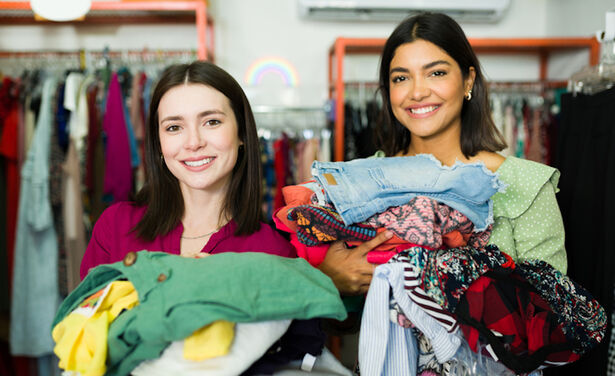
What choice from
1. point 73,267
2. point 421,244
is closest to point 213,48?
point 73,267

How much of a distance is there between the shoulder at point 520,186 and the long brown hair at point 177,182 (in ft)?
2.36

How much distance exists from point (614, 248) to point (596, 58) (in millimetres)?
1675

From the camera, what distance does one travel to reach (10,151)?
2574 millimetres

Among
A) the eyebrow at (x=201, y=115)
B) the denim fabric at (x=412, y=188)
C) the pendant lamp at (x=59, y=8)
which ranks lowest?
the denim fabric at (x=412, y=188)

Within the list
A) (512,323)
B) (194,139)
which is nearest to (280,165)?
(194,139)

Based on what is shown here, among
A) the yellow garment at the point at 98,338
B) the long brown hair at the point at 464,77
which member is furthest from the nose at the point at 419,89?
the yellow garment at the point at 98,338

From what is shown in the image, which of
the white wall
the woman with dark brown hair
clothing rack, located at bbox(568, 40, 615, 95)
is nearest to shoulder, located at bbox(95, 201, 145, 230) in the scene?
the woman with dark brown hair

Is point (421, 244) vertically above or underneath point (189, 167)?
underneath

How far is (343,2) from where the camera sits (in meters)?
3.20

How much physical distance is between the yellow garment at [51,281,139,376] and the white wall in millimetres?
2348

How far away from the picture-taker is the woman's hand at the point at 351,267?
44.7 inches

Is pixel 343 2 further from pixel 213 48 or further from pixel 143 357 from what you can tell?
pixel 143 357

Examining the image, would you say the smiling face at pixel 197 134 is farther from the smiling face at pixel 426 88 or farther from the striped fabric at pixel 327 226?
the smiling face at pixel 426 88

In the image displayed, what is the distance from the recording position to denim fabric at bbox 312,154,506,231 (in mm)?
1098
